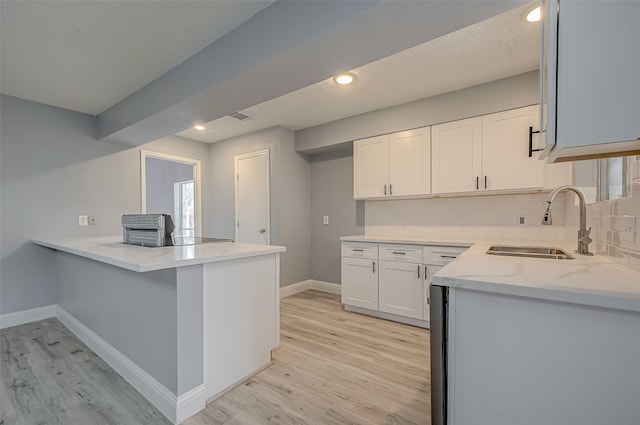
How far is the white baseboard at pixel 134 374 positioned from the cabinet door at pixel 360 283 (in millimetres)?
1984

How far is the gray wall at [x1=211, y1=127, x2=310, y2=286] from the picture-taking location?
12.7ft

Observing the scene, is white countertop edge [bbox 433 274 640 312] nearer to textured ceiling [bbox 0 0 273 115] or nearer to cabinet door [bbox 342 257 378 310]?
textured ceiling [bbox 0 0 273 115]

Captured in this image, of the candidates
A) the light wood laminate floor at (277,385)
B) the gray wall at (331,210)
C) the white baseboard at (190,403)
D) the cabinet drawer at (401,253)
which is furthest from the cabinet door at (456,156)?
the white baseboard at (190,403)

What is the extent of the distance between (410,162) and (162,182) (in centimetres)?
610

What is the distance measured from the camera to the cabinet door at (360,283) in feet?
9.87

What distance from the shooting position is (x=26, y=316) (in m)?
2.89

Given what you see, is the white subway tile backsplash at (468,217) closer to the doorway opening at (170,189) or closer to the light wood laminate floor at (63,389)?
the light wood laminate floor at (63,389)

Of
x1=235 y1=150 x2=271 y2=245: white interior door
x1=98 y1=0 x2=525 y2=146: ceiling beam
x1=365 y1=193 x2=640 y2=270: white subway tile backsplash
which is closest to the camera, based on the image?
x1=98 y1=0 x2=525 y2=146: ceiling beam

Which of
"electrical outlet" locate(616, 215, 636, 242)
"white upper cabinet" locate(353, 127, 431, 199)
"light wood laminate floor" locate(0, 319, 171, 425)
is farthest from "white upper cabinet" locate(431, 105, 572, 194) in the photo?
"light wood laminate floor" locate(0, 319, 171, 425)

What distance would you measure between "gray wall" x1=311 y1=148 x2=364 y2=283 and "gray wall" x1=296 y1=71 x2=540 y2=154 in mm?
347

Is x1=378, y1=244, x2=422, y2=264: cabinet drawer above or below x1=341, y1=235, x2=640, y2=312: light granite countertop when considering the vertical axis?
below

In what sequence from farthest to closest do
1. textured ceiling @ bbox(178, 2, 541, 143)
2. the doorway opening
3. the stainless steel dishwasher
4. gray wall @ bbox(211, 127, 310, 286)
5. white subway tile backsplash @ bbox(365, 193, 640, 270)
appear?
the doorway opening, gray wall @ bbox(211, 127, 310, 286), textured ceiling @ bbox(178, 2, 541, 143), white subway tile backsplash @ bbox(365, 193, 640, 270), the stainless steel dishwasher

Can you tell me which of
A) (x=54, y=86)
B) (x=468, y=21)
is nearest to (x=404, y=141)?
(x=468, y=21)

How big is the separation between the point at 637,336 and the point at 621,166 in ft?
3.69
